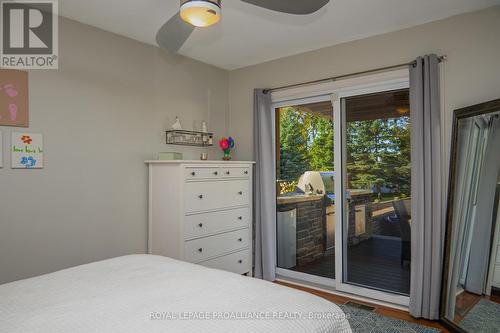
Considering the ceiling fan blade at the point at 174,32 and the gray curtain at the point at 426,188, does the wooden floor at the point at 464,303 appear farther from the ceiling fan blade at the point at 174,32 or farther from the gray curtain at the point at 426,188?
the ceiling fan blade at the point at 174,32

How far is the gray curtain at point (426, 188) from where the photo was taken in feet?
9.21

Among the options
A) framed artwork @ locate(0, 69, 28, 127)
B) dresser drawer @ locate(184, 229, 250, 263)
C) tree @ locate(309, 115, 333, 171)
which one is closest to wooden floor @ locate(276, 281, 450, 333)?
dresser drawer @ locate(184, 229, 250, 263)

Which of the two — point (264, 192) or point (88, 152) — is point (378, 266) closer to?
point (264, 192)

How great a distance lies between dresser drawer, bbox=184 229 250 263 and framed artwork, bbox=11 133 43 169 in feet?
4.54

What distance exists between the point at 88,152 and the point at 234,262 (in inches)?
71.2

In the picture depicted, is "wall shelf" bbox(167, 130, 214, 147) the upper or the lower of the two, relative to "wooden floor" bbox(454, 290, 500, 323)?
upper

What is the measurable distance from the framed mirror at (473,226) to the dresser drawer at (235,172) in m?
1.97

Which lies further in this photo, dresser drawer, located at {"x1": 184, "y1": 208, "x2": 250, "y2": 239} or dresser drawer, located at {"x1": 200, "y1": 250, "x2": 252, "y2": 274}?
dresser drawer, located at {"x1": 200, "y1": 250, "x2": 252, "y2": 274}

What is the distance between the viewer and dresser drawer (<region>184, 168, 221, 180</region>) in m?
3.14

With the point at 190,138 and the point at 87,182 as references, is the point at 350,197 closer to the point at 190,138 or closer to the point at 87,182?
the point at 190,138

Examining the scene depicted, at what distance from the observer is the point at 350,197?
3.48m

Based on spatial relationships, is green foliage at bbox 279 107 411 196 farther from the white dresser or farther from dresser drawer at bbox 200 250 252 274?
dresser drawer at bbox 200 250 252 274

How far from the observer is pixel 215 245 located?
3.41 m

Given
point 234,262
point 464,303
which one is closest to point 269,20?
point 234,262
